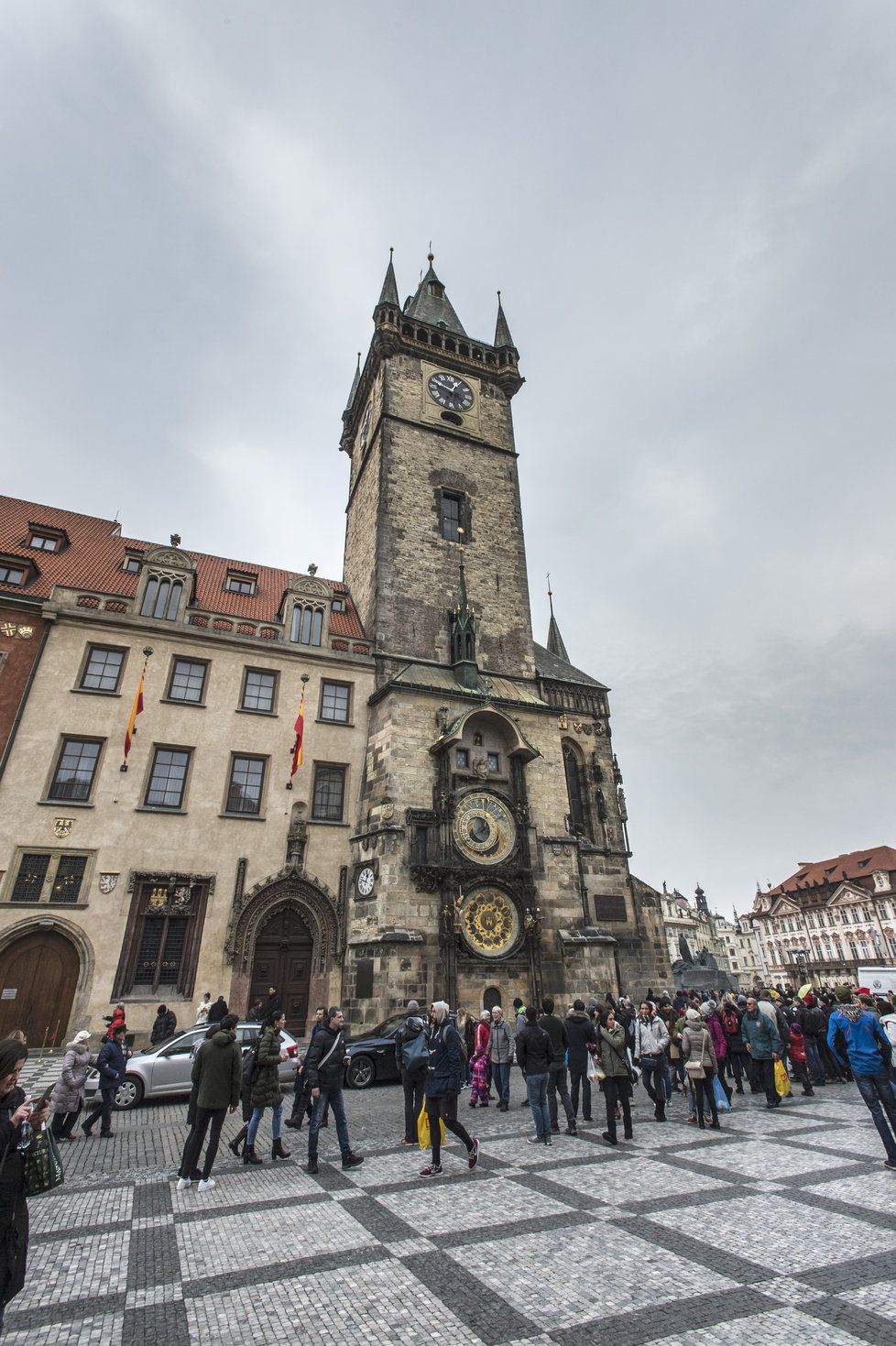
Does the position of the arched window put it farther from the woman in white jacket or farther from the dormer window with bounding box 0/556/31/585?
the dormer window with bounding box 0/556/31/585

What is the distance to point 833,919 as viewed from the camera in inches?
3383

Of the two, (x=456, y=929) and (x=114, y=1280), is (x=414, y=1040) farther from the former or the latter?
(x=456, y=929)

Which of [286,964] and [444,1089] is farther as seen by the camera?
[286,964]

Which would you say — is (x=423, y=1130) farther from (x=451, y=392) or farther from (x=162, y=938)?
(x=451, y=392)

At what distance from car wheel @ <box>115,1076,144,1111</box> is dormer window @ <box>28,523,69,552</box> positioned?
710 inches

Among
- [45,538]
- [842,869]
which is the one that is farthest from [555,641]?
[842,869]

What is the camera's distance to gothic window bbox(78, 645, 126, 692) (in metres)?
20.1

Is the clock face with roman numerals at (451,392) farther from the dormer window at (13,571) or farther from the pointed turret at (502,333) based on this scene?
the dormer window at (13,571)

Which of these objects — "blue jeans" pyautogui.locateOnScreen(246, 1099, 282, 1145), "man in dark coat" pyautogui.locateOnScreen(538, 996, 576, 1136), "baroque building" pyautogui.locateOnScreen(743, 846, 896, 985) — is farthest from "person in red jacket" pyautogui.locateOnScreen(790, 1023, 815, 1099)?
"baroque building" pyautogui.locateOnScreen(743, 846, 896, 985)

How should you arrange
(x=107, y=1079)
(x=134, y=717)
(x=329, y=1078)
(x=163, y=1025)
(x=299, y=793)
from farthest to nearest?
(x=299, y=793) < (x=134, y=717) < (x=163, y=1025) < (x=107, y=1079) < (x=329, y=1078)

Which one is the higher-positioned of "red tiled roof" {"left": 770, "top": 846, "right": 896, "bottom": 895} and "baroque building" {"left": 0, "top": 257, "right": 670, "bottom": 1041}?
"red tiled roof" {"left": 770, "top": 846, "right": 896, "bottom": 895}

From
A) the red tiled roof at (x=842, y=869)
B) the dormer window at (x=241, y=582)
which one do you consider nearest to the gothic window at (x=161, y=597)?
the dormer window at (x=241, y=582)

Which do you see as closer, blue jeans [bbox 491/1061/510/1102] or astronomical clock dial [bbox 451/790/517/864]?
blue jeans [bbox 491/1061/510/1102]

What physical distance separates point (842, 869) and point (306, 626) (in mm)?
89257
